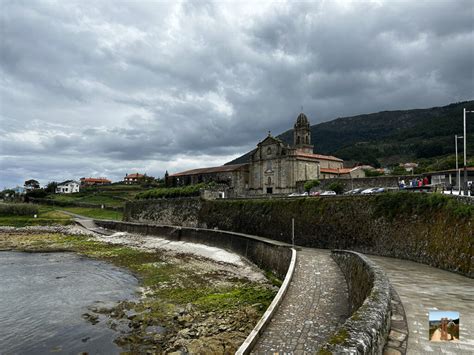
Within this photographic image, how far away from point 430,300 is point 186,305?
36.4 ft

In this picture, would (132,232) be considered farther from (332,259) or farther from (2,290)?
(332,259)

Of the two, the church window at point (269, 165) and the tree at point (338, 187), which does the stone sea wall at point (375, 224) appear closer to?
the tree at point (338, 187)

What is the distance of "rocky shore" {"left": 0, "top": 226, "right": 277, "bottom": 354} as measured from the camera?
39.5 feet

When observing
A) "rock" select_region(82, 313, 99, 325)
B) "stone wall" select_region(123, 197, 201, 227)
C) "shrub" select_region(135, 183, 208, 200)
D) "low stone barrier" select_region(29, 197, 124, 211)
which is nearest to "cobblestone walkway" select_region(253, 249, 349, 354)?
"rock" select_region(82, 313, 99, 325)

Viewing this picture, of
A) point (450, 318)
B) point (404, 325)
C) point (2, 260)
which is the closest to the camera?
point (450, 318)

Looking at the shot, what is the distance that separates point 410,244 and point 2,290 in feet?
78.1

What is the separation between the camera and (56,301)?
18.2m

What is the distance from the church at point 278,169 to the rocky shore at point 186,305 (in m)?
23.8

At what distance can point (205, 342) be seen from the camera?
11477 mm

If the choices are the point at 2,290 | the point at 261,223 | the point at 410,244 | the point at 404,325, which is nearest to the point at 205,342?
the point at 404,325

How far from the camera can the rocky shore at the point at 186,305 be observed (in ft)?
39.5

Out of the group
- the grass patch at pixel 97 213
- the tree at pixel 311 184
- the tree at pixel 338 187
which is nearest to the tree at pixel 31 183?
the grass patch at pixel 97 213

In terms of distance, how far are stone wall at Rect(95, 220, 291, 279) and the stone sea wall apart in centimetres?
278

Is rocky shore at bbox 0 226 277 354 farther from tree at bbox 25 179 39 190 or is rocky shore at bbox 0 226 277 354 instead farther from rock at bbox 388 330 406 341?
tree at bbox 25 179 39 190
